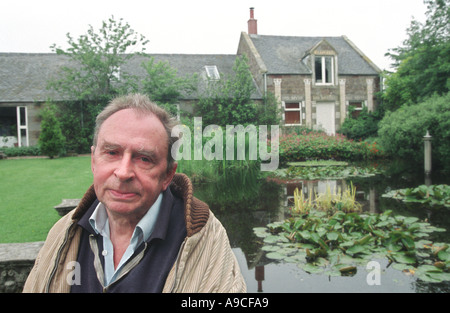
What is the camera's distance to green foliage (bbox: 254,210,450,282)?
11.3 feet

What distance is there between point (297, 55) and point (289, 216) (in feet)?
62.6

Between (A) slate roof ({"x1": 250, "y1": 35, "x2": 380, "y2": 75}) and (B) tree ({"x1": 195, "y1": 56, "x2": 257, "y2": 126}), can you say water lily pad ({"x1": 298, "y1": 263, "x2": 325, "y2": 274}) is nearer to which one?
(B) tree ({"x1": 195, "y1": 56, "x2": 257, "y2": 126})

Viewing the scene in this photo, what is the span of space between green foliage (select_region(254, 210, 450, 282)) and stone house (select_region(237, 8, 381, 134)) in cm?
1642

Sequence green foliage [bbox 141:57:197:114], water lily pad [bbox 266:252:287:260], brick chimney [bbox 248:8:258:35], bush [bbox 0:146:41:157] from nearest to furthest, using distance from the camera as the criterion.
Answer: water lily pad [bbox 266:252:287:260], bush [bbox 0:146:41:157], green foliage [bbox 141:57:197:114], brick chimney [bbox 248:8:258:35]

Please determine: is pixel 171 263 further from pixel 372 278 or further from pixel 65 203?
pixel 65 203

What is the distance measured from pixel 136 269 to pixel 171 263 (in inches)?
6.9

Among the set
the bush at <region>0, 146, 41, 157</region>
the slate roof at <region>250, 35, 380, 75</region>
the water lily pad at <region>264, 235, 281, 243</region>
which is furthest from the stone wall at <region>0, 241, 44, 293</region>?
the slate roof at <region>250, 35, 380, 75</region>

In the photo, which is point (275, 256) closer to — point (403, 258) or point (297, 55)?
point (403, 258)

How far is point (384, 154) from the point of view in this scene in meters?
14.6

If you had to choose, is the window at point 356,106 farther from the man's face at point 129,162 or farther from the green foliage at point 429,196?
the man's face at point 129,162

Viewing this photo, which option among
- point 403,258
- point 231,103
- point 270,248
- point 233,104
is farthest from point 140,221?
point 231,103

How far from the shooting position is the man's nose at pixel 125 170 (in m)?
1.61

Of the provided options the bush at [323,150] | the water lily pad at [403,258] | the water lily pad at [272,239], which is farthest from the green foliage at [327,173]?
the water lily pad at [403,258]

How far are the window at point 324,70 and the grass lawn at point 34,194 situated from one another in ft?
52.1
